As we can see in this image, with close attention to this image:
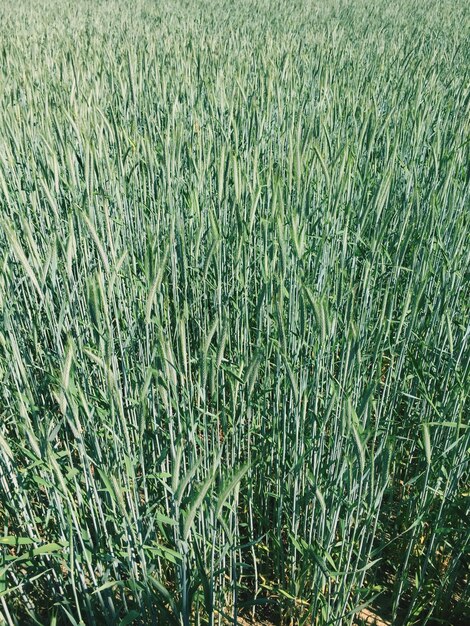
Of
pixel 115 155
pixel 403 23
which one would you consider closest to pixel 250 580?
pixel 115 155

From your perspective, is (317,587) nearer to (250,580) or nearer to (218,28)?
(250,580)

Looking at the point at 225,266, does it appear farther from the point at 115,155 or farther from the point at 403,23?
the point at 403,23

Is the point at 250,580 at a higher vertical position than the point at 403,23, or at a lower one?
lower

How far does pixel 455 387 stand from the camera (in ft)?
3.62

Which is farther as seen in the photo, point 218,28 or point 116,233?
point 218,28

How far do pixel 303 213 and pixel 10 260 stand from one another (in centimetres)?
71

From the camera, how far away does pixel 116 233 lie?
1552mm

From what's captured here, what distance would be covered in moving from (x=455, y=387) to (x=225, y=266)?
74cm

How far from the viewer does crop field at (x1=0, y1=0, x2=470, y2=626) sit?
0.95m

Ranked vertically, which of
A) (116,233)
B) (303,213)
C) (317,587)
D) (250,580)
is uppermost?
(303,213)

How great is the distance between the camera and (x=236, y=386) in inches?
40.4

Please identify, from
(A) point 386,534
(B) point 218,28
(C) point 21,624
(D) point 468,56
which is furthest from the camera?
(B) point 218,28

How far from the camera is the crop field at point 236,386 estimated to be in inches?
37.2

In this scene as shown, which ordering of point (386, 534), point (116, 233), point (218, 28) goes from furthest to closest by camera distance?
point (218, 28), point (116, 233), point (386, 534)
